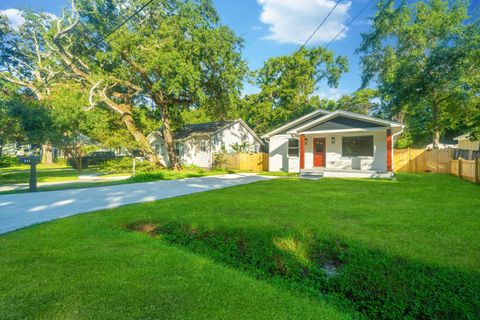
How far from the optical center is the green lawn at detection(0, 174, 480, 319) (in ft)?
Result: 7.57

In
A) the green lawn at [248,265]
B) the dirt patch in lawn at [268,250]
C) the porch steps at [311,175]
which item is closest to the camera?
the green lawn at [248,265]

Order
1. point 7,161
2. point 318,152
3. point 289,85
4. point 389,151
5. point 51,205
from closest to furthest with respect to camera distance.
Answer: point 51,205
point 389,151
point 318,152
point 7,161
point 289,85

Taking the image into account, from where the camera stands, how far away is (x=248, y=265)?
3.27m

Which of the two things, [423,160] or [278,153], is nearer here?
[423,160]

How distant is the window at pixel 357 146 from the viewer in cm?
1396

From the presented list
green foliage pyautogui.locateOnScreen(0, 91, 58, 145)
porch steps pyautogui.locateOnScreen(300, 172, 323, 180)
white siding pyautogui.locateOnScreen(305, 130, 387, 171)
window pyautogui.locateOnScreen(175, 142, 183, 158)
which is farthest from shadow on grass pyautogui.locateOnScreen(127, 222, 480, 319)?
window pyautogui.locateOnScreen(175, 142, 183, 158)

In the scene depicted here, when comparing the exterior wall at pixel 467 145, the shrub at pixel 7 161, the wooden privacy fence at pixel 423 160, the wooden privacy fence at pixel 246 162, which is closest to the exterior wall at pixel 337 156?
the wooden privacy fence at pixel 246 162

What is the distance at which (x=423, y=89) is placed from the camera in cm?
1784

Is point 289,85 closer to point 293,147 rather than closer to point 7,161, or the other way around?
point 293,147

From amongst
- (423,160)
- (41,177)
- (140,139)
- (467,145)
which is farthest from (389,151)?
(41,177)

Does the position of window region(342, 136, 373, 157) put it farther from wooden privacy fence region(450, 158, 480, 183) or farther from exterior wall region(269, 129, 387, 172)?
wooden privacy fence region(450, 158, 480, 183)

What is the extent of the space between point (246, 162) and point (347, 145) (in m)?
7.68

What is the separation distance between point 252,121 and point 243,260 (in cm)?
2803

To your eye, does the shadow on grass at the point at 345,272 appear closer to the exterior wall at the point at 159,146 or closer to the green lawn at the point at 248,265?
the green lawn at the point at 248,265
